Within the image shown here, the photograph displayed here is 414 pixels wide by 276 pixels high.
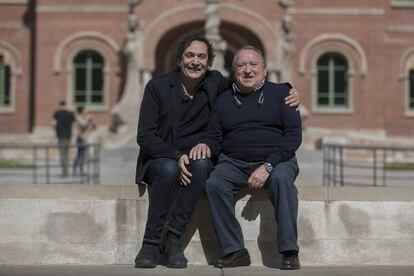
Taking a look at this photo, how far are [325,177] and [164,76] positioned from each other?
10.6 meters

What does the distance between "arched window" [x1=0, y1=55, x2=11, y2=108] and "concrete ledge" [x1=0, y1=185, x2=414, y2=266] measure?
25.8 metres

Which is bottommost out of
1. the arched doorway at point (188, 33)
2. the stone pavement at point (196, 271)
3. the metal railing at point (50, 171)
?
the stone pavement at point (196, 271)

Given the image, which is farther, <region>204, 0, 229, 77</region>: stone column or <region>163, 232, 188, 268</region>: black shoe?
<region>204, 0, 229, 77</region>: stone column

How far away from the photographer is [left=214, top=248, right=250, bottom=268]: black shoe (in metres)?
6.38

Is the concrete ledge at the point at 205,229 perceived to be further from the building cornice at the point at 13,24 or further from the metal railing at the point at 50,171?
the building cornice at the point at 13,24

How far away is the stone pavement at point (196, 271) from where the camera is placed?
617 centimetres

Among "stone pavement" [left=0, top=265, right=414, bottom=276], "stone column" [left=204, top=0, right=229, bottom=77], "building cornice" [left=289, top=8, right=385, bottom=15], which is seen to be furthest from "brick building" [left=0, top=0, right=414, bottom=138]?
"stone pavement" [left=0, top=265, right=414, bottom=276]

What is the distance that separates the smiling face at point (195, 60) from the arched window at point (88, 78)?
938 inches

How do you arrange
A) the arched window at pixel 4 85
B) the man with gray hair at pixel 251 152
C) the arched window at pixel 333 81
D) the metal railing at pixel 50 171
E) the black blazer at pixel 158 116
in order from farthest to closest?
1. the arched window at pixel 4 85
2. the arched window at pixel 333 81
3. the metal railing at pixel 50 171
4. the black blazer at pixel 158 116
5. the man with gray hair at pixel 251 152

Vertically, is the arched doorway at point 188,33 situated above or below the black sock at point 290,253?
above

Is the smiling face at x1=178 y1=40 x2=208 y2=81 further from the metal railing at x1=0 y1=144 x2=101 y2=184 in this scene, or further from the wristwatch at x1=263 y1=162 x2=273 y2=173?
the metal railing at x1=0 y1=144 x2=101 y2=184

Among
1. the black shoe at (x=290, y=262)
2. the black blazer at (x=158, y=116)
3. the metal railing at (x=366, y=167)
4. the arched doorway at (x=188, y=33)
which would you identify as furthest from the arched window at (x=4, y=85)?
the black shoe at (x=290, y=262)

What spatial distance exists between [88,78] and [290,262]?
977 inches

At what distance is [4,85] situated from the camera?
31.8 m
